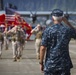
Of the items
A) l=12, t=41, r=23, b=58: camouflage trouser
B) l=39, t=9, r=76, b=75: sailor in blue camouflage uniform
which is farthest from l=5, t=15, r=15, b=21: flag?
l=39, t=9, r=76, b=75: sailor in blue camouflage uniform

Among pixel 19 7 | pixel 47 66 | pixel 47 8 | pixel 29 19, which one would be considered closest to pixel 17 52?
pixel 47 66

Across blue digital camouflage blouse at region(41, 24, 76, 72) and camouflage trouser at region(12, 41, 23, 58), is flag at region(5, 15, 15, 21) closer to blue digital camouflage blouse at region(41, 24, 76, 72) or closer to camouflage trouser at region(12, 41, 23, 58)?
camouflage trouser at region(12, 41, 23, 58)

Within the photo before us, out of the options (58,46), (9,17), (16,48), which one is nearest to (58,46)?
(58,46)

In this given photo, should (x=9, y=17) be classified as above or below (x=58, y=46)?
below

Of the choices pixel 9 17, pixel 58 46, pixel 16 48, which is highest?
pixel 58 46

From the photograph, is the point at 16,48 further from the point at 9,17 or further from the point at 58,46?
the point at 9,17

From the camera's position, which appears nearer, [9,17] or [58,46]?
[58,46]

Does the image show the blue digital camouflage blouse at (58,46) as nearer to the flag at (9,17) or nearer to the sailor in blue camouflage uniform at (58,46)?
the sailor in blue camouflage uniform at (58,46)

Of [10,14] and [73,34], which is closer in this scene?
[73,34]

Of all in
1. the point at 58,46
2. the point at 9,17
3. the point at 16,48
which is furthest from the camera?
the point at 9,17

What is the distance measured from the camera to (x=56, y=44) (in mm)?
8289

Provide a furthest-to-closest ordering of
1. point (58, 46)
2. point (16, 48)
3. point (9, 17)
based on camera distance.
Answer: point (9, 17) < point (16, 48) < point (58, 46)

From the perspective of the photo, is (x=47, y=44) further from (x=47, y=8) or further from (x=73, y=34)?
(x=47, y=8)

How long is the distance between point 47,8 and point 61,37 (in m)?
85.2
